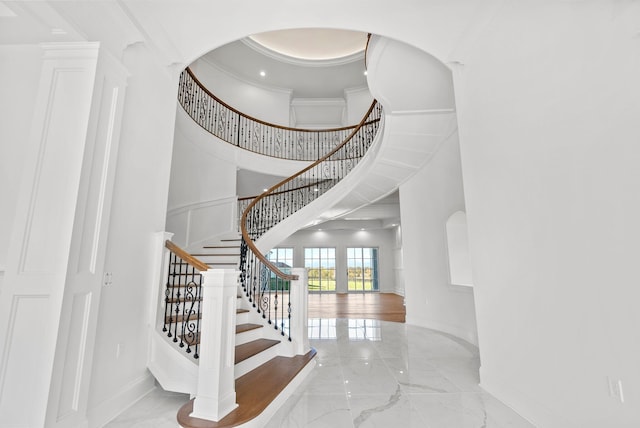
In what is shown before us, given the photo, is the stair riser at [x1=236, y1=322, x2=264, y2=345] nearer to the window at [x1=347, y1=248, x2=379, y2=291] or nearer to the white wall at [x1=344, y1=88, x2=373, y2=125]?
the white wall at [x1=344, y1=88, x2=373, y2=125]

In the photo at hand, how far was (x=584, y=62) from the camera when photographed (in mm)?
1712

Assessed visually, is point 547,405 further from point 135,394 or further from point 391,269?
point 391,269

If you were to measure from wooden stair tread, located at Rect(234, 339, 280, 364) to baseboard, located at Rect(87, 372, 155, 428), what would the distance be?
2.51 ft

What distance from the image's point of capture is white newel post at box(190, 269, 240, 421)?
207cm

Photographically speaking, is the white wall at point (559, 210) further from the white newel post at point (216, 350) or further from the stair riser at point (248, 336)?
the stair riser at point (248, 336)

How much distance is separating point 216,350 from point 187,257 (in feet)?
2.85

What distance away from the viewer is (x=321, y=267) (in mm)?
13422

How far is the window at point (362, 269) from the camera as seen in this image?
1328 cm

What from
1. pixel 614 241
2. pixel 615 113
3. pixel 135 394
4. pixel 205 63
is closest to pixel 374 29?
pixel 615 113

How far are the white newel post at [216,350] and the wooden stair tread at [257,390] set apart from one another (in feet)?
0.21

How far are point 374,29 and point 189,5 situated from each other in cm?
154

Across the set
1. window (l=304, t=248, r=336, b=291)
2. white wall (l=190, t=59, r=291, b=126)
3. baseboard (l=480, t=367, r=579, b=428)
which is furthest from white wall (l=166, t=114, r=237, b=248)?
window (l=304, t=248, r=336, b=291)

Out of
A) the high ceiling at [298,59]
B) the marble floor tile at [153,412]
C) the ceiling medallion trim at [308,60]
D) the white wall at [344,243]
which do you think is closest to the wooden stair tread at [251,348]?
the marble floor tile at [153,412]

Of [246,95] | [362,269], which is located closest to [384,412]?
[246,95]
